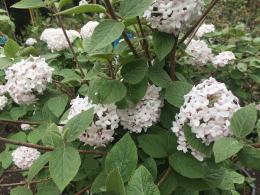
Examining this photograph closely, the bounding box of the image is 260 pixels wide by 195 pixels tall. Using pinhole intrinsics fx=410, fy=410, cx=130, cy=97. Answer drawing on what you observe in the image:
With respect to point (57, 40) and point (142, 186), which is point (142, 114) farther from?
point (57, 40)

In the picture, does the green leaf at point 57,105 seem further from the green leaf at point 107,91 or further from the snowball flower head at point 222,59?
the snowball flower head at point 222,59

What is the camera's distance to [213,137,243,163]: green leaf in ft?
2.65

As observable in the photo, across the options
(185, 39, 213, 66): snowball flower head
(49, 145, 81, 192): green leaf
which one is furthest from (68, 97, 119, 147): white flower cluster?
(185, 39, 213, 66): snowball flower head

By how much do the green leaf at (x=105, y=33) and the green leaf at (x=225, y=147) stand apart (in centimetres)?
31

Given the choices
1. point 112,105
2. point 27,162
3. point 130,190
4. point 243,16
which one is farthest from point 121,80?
point 243,16

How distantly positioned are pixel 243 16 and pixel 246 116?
3.41 metres

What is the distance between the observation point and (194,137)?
3.02ft

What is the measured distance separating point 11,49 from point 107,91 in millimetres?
437

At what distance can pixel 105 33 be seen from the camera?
883 mm

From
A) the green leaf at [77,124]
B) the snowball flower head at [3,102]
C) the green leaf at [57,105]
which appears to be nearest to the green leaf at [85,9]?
the green leaf at [77,124]

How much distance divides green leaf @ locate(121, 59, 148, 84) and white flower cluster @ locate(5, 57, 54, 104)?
228mm

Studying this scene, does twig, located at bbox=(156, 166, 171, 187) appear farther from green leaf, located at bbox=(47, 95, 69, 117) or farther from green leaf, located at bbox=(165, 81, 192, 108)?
green leaf, located at bbox=(47, 95, 69, 117)

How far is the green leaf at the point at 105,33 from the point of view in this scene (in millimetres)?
862

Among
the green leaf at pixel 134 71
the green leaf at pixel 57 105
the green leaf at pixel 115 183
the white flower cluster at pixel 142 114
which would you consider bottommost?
the green leaf at pixel 57 105
